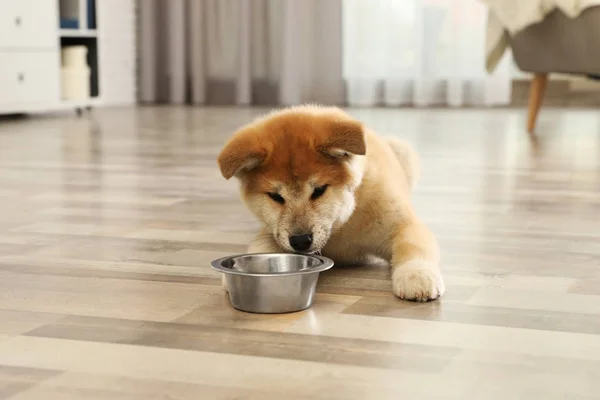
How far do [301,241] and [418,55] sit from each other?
16.4ft

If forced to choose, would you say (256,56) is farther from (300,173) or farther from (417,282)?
(417,282)

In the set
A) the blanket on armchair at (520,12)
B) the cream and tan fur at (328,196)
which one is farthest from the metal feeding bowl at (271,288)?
the blanket on armchair at (520,12)

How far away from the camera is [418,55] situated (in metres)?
6.41

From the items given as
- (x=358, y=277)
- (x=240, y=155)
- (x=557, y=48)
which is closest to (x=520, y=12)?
(x=557, y=48)

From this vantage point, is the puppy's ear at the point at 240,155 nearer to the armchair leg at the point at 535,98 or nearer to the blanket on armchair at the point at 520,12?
the blanket on armchair at the point at 520,12

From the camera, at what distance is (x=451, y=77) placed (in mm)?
6434

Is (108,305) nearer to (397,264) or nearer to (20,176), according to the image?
(397,264)

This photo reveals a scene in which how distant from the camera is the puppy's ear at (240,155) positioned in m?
1.61

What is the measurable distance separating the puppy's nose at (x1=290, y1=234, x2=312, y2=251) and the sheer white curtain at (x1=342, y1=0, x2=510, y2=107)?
4.93m

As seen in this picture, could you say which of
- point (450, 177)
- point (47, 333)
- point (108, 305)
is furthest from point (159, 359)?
point (450, 177)

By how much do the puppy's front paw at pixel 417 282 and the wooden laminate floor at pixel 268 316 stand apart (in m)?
0.02

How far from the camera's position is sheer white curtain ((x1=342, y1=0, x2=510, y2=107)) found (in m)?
6.30

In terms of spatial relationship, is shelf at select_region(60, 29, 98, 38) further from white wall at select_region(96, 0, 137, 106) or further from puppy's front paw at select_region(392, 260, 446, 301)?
puppy's front paw at select_region(392, 260, 446, 301)

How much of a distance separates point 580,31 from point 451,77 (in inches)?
79.0
